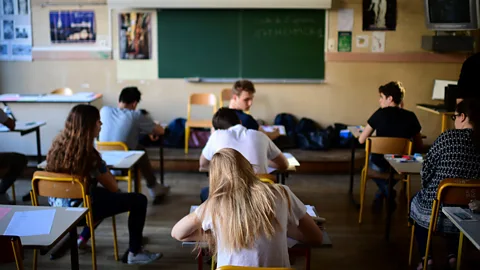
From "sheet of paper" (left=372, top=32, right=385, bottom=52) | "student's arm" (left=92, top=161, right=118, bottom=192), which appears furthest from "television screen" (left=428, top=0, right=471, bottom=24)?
"student's arm" (left=92, top=161, right=118, bottom=192)

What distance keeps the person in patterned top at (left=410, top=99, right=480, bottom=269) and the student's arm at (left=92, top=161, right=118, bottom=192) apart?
1977 millimetres

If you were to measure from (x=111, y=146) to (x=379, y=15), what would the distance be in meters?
4.24

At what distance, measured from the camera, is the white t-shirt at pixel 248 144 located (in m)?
3.32

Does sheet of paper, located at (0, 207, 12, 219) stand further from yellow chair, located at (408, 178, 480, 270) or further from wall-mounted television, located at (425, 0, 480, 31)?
wall-mounted television, located at (425, 0, 480, 31)

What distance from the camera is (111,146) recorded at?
A: 14.3 ft

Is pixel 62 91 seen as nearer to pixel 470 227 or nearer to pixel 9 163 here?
pixel 9 163

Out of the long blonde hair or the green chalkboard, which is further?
the green chalkboard

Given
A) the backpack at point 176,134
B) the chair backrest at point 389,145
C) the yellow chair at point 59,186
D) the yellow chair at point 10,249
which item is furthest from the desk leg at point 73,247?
the backpack at point 176,134

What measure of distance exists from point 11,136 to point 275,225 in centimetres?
491

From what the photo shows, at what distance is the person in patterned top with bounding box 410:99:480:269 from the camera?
297 cm

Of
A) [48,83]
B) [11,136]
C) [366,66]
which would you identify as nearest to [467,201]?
[366,66]

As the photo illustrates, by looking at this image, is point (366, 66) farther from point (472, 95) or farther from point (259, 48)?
point (472, 95)

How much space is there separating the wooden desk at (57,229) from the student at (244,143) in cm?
110

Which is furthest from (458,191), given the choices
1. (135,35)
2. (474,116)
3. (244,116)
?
(135,35)
